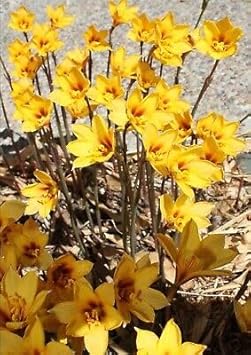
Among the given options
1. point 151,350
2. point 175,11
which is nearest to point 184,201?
point 151,350

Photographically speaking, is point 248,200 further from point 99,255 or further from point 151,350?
point 151,350

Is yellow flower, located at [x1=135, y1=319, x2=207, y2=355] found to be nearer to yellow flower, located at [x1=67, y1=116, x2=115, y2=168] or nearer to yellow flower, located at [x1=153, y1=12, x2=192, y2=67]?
yellow flower, located at [x1=67, y1=116, x2=115, y2=168]

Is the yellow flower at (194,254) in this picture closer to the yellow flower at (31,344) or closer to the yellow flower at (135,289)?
the yellow flower at (135,289)

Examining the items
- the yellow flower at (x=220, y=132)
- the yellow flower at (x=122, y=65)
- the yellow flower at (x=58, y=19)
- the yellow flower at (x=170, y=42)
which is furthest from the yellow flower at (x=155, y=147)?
the yellow flower at (x=58, y=19)

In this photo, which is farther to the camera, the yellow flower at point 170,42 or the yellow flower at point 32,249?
the yellow flower at point 170,42

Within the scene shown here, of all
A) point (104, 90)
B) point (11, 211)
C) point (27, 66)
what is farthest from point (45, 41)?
point (11, 211)

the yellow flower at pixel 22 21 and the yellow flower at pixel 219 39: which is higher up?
the yellow flower at pixel 22 21

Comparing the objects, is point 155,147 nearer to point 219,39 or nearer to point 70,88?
point 70,88

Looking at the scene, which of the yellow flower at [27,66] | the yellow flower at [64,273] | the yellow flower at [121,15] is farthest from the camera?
the yellow flower at [121,15]
